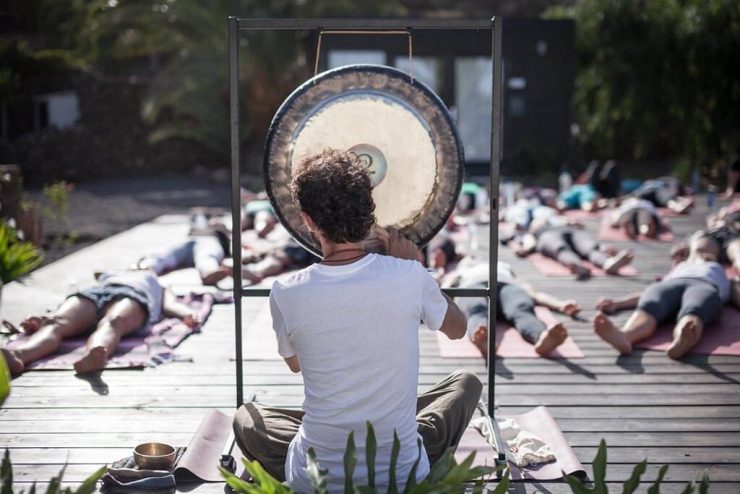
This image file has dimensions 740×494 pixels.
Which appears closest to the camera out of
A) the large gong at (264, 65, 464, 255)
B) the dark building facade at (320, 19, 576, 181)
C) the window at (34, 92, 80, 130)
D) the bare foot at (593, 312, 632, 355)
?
the large gong at (264, 65, 464, 255)

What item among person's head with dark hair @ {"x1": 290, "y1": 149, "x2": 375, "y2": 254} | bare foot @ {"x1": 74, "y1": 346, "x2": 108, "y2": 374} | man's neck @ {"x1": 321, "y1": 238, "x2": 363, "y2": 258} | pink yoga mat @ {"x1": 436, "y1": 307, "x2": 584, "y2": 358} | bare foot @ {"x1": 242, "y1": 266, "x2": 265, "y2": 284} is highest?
person's head with dark hair @ {"x1": 290, "y1": 149, "x2": 375, "y2": 254}

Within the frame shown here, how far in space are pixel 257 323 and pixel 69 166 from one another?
1345 cm

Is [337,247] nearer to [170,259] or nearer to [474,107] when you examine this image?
[170,259]

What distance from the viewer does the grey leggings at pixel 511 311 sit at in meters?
4.96

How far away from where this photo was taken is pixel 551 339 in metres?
4.59

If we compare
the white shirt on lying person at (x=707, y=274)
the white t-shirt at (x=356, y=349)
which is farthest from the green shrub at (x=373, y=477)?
the white shirt on lying person at (x=707, y=274)

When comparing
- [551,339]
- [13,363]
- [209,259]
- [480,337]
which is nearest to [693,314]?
[551,339]

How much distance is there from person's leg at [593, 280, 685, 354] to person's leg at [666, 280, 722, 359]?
57 millimetres

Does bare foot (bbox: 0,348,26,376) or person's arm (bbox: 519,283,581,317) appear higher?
person's arm (bbox: 519,283,581,317)

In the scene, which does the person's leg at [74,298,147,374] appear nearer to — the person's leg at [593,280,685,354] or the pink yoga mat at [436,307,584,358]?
the pink yoga mat at [436,307,584,358]

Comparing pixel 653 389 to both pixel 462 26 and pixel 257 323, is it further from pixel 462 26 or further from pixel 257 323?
pixel 257 323

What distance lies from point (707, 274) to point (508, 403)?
1811 mm

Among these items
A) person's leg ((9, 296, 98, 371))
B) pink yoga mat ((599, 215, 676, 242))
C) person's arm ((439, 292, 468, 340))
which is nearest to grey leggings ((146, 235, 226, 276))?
person's leg ((9, 296, 98, 371))

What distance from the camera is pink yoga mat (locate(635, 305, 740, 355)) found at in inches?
186
